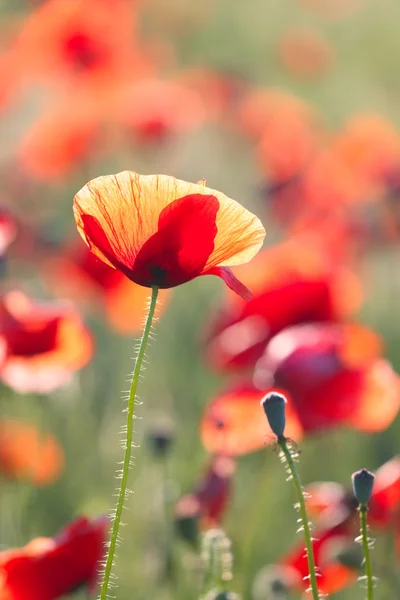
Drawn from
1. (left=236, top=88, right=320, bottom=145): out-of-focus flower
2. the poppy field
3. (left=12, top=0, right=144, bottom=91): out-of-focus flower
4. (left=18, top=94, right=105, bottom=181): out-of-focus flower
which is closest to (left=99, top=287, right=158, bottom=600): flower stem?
the poppy field

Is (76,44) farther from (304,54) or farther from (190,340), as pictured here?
(304,54)

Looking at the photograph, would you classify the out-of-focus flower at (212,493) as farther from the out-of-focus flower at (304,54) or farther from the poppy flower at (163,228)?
the out-of-focus flower at (304,54)

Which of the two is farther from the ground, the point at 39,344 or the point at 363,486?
the point at 39,344

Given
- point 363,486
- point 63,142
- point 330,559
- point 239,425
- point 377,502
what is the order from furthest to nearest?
1. point 63,142
2. point 239,425
3. point 377,502
4. point 330,559
5. point 363,486

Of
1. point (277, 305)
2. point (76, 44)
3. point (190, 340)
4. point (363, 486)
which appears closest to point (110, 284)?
point (277, 305)

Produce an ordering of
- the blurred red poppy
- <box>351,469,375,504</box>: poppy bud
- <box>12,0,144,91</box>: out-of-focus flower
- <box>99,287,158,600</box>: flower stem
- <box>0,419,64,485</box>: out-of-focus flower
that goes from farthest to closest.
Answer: <box>12,0,144,91</box>: out-of-focus flower → <box>0,419,64,485</box>: out-of-focus flower → the blurred red poppy → <box>351,469,375,504</box>: poppy bud → <box>99,287,158,600</box>: flower stem

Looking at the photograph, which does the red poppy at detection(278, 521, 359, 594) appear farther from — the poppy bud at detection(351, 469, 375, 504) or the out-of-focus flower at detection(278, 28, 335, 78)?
the out-of-focus flower at detection(278, 28, 335, 78)

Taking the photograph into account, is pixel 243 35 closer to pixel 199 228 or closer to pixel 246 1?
pixel 246 1
